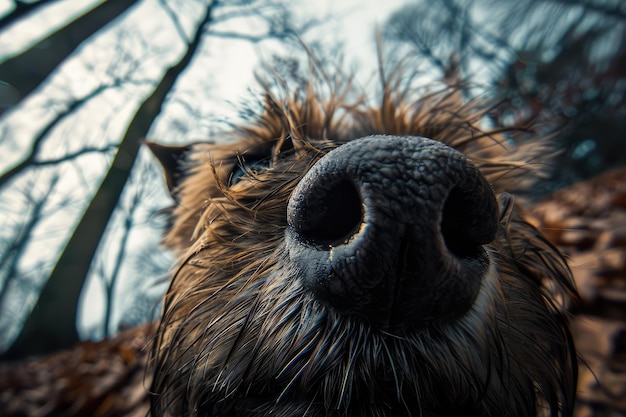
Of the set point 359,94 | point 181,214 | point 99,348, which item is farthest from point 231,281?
point 99,348

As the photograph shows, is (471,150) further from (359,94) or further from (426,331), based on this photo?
(426,331)

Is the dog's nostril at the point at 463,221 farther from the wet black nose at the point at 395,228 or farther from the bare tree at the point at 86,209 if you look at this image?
the bare tree at the point at 86,209

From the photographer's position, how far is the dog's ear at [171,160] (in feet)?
7.07

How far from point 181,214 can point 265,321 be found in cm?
128

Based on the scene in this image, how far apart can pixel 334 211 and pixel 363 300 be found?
230 mm

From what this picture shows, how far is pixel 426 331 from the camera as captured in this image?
96 centimetres

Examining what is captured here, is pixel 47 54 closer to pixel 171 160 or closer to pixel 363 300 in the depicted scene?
pixel 171 160

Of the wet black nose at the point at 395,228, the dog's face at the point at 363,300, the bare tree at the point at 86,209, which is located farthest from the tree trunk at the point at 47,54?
the wet black nose at the point at 395,228

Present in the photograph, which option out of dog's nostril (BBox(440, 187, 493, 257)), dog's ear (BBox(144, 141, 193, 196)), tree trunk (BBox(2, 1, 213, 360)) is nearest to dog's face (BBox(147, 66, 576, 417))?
dog's nostril (BBox(440, 187, 493, 257))

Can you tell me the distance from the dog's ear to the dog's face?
26.3 inches

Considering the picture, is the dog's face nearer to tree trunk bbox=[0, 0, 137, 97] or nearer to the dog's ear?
the dog's ear

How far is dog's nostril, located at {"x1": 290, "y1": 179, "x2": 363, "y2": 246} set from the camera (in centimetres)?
90

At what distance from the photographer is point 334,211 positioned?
36.3 inches

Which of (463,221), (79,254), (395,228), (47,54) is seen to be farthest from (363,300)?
(47,54)
